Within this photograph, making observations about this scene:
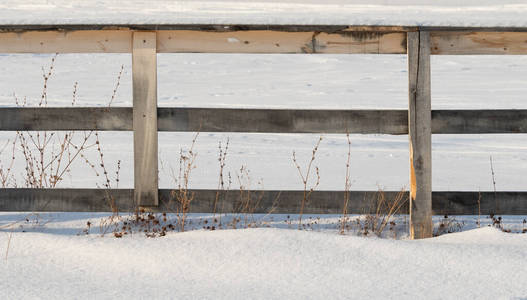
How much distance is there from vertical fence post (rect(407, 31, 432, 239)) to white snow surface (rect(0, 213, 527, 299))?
704 mm

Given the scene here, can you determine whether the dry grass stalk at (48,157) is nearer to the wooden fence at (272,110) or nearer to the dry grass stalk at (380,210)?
the wooden fence at (272,110)

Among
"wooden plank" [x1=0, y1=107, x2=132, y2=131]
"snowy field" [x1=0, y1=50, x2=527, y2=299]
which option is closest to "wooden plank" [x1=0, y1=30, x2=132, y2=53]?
"wooden plank" [x1=0, y1=107, x2=132, y2=131]

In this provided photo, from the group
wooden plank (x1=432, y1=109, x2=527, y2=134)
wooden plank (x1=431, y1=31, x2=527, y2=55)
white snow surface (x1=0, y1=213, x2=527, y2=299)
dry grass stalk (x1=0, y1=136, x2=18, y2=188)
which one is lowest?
white snow surface (x1=0, y1=213, x2=527, y2=299)

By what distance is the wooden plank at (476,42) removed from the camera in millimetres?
5488

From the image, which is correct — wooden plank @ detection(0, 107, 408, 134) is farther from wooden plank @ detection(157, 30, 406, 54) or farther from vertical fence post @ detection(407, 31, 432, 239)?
wooden plank @ detection(157, 30, 406, 54)

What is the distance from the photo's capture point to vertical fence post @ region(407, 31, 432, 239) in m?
5.43

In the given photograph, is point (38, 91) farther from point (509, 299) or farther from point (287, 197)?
point (509, 299)

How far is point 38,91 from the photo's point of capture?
22719mm

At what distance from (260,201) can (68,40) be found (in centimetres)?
182

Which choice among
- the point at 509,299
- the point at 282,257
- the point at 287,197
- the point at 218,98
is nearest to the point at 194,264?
the point at 282,257

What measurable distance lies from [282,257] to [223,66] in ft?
85.1

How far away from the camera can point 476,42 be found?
18.1 feet

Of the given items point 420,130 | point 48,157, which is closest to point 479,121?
point 420,130

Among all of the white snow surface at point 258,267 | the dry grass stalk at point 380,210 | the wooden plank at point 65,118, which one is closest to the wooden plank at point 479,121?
the dry grass stalk at point 380,210
